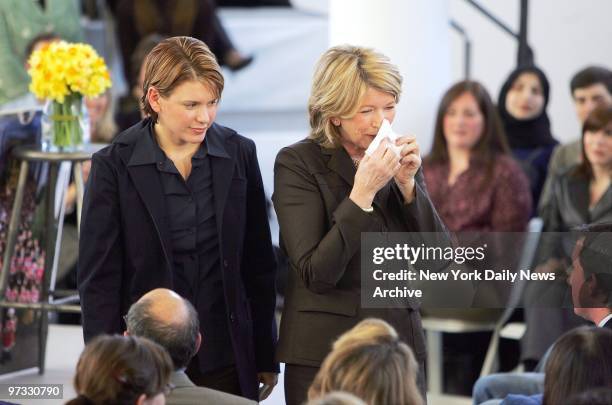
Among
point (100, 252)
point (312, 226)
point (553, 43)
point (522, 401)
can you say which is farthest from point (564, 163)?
point (100, 252)

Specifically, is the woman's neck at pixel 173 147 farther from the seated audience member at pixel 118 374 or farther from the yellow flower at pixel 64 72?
the yellow flower at pixel 64 72

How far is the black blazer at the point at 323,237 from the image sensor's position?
2967 millimetres

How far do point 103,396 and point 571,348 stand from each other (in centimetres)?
100

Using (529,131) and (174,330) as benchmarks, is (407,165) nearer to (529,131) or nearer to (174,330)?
(174,330)

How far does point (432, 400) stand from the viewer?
5359 millimetres

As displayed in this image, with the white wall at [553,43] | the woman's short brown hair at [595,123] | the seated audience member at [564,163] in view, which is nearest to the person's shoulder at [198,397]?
the seated audience member at [564,163]

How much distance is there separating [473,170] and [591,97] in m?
0.80

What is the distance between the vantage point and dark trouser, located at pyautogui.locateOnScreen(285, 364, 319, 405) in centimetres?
304

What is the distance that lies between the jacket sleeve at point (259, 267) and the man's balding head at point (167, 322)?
48 cm

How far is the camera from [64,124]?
4504 millimetres

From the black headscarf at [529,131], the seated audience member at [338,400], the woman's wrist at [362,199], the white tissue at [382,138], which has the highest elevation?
the white tissue at [382,138]

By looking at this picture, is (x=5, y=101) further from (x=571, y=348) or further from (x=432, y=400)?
(x=571, y=348)

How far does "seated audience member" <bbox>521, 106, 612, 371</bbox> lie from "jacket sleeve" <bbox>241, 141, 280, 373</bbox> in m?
1.90

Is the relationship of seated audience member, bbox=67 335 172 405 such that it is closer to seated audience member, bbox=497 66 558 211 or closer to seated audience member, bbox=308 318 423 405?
seated audience member, bbox=308 318 423 405
